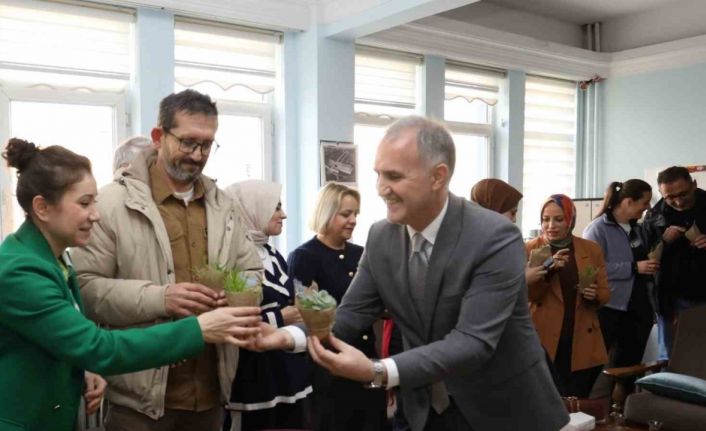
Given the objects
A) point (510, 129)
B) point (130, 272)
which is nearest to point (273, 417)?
point (130, 272)

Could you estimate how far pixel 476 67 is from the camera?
5.54 metres

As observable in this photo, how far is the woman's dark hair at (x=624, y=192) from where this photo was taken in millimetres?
3699

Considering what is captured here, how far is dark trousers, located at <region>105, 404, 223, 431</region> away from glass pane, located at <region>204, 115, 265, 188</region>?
2.52m

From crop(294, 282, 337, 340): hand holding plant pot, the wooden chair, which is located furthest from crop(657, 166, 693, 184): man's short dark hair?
crop(294, 282, 337, 340): hand holding plant pot

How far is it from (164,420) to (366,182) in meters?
3.36

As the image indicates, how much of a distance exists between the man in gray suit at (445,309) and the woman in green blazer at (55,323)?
0.73 ft

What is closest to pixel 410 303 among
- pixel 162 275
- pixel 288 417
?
pixel 162 275

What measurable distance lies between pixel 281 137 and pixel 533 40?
2742 millimetres

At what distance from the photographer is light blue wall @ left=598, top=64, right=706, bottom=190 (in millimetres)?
5605

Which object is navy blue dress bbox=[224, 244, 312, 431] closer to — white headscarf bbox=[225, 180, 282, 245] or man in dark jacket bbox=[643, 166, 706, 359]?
white headscarf bbox=[225, 180, 282, 245]

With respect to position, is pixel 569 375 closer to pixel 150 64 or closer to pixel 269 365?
pixel 269 365

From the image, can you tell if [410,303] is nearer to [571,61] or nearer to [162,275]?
[162,275]

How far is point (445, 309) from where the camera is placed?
1446 mm

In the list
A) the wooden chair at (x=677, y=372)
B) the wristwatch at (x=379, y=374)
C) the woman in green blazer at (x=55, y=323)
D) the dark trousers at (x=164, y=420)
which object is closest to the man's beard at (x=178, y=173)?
the woman in green blazer at (x=55, y=323)
